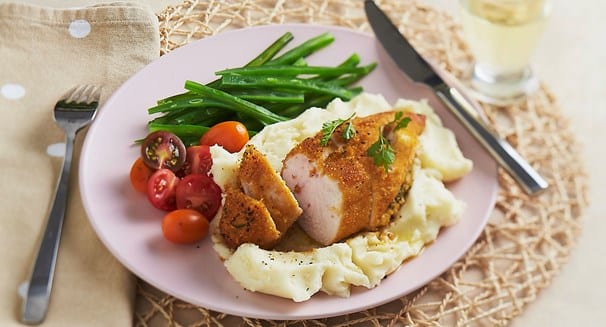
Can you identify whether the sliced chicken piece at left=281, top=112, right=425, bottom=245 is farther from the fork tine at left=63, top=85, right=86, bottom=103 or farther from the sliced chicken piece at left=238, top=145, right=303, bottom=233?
the fork tine at left=63, top=85, right=86, bottom=103

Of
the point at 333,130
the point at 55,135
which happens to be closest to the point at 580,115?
the point at 333,130

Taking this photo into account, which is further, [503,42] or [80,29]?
[503,42]

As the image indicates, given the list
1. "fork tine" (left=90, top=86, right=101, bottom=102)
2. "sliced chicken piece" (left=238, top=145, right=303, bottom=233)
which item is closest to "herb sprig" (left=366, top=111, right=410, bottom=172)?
"sliced chicken piece" (left=238, top=145, right=303, bottom=233)

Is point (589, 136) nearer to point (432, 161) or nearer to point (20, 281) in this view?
point (432, 161)

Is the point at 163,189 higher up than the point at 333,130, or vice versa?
the point at 333,130

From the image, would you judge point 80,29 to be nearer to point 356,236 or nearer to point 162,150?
point 162,150

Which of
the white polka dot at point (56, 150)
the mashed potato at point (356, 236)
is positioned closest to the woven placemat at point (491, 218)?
the mashed potato at point (356, 236)
